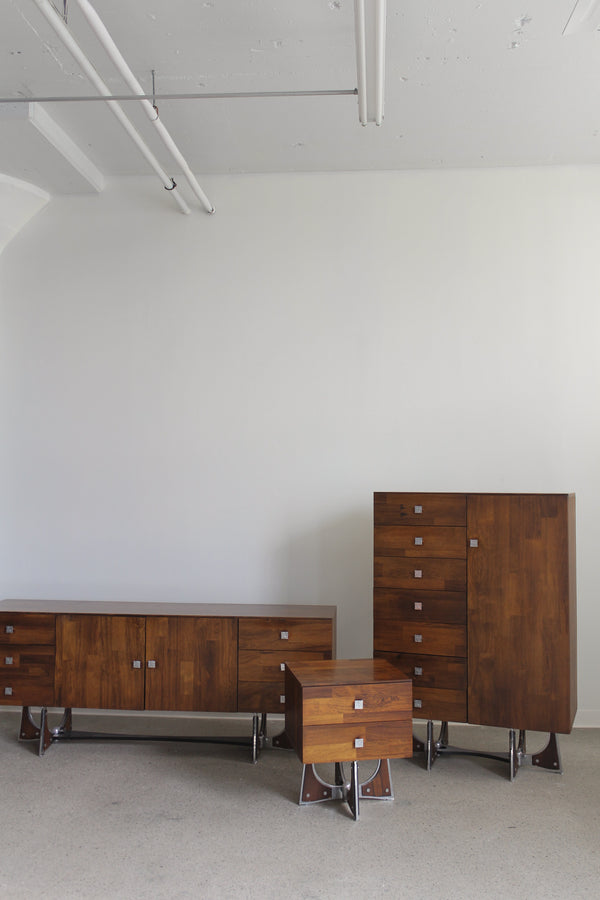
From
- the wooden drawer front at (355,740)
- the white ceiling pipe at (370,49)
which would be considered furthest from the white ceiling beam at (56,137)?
the wooden drawer front at (355,740)

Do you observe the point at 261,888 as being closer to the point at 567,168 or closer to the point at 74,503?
the point at 74,503

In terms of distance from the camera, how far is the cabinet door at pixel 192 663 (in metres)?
3.81

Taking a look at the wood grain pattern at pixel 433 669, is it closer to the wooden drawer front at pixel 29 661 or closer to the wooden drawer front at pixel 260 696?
the wooden drawer front at pixel 260 696

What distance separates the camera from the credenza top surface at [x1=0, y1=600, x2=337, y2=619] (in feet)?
12.7

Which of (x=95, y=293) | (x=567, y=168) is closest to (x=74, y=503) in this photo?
(x=95, y=293)

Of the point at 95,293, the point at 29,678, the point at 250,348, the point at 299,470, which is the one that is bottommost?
the point at 29,678

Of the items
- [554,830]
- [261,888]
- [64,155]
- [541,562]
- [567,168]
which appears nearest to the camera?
[261,888]

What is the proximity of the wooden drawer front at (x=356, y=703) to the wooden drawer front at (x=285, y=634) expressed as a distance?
65cm

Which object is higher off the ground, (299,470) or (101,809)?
(299,470)

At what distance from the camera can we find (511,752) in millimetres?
3549

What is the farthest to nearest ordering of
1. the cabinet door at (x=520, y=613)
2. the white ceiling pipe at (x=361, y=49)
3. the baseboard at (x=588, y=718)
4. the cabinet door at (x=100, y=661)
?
the baseboard at (x=588, y=718) → the cabinet door at (x=100, y=661) → the cabinet door at (x=520, y=613) → the white ceiling pipe at (x=361, y=49)

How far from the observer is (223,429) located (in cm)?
454

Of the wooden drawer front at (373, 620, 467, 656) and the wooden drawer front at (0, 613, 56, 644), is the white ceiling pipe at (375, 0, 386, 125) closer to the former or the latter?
the wooden drawer front at (373, 620, 467, 656)

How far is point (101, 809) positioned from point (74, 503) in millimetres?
1947
